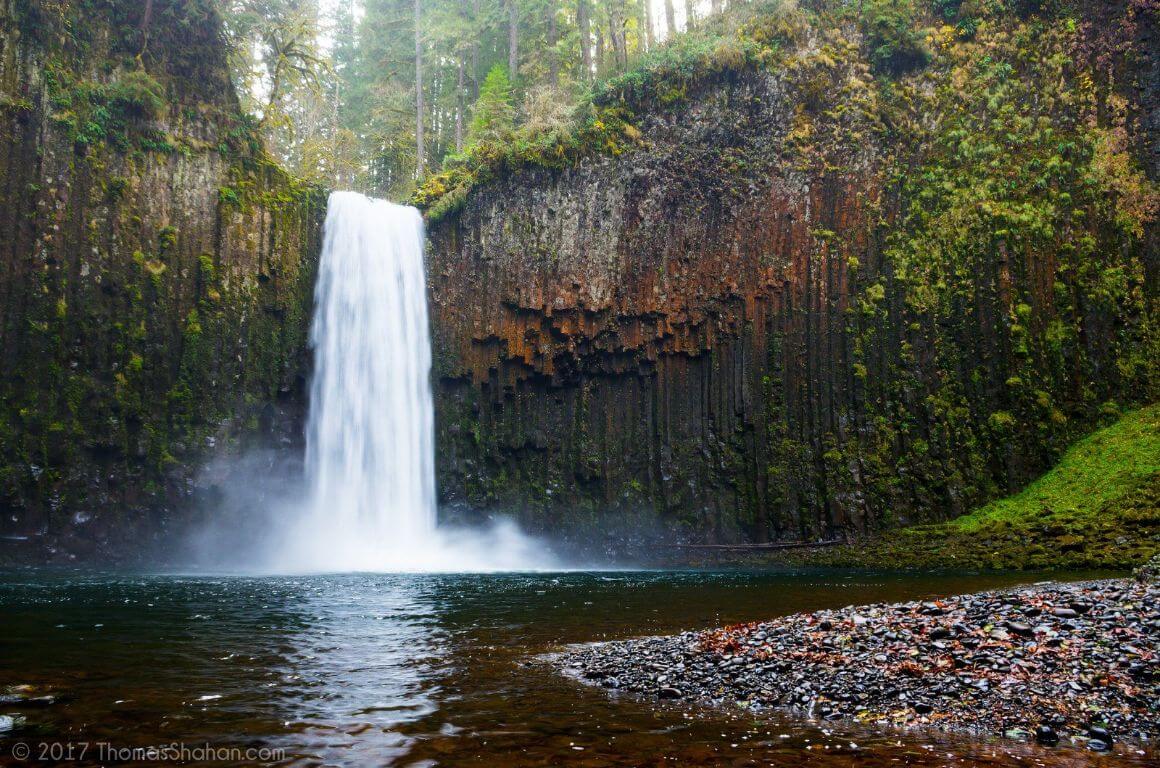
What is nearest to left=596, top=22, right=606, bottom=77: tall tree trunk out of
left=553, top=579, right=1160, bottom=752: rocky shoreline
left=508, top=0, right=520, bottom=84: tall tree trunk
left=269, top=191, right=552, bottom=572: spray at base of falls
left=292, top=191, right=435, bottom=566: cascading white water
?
left=508, top=0, right=520, bottom=84: tall tree trunk

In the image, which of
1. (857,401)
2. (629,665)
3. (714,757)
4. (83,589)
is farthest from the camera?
(857,401)

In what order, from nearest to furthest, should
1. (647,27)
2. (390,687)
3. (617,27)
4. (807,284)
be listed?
(390,687) < (807,284) < (617,27) < (647,27)

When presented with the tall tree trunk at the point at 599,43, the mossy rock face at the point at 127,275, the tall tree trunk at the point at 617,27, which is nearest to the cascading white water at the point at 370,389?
the mossy rock face at the point at 127,275

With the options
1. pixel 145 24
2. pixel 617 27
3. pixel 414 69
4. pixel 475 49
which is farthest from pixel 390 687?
pixel 414 69

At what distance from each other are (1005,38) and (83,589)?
25056 mm

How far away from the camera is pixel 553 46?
29.8 m

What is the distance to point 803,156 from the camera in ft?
69.7

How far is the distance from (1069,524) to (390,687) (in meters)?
14.7

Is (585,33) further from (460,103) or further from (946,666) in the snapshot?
(946,666)

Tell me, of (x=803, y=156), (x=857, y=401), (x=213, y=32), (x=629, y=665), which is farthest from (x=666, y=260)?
(x=629, y=665)

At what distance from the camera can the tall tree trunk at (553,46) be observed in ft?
97.3

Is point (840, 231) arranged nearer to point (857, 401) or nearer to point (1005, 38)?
point (857, 401)

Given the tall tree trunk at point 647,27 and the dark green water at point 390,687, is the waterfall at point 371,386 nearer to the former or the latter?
the dark green water at point 390,687

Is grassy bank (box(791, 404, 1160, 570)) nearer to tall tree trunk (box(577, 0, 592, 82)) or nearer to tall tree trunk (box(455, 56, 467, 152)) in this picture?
tall tree trunk (box(577, 0, 592, 82))
